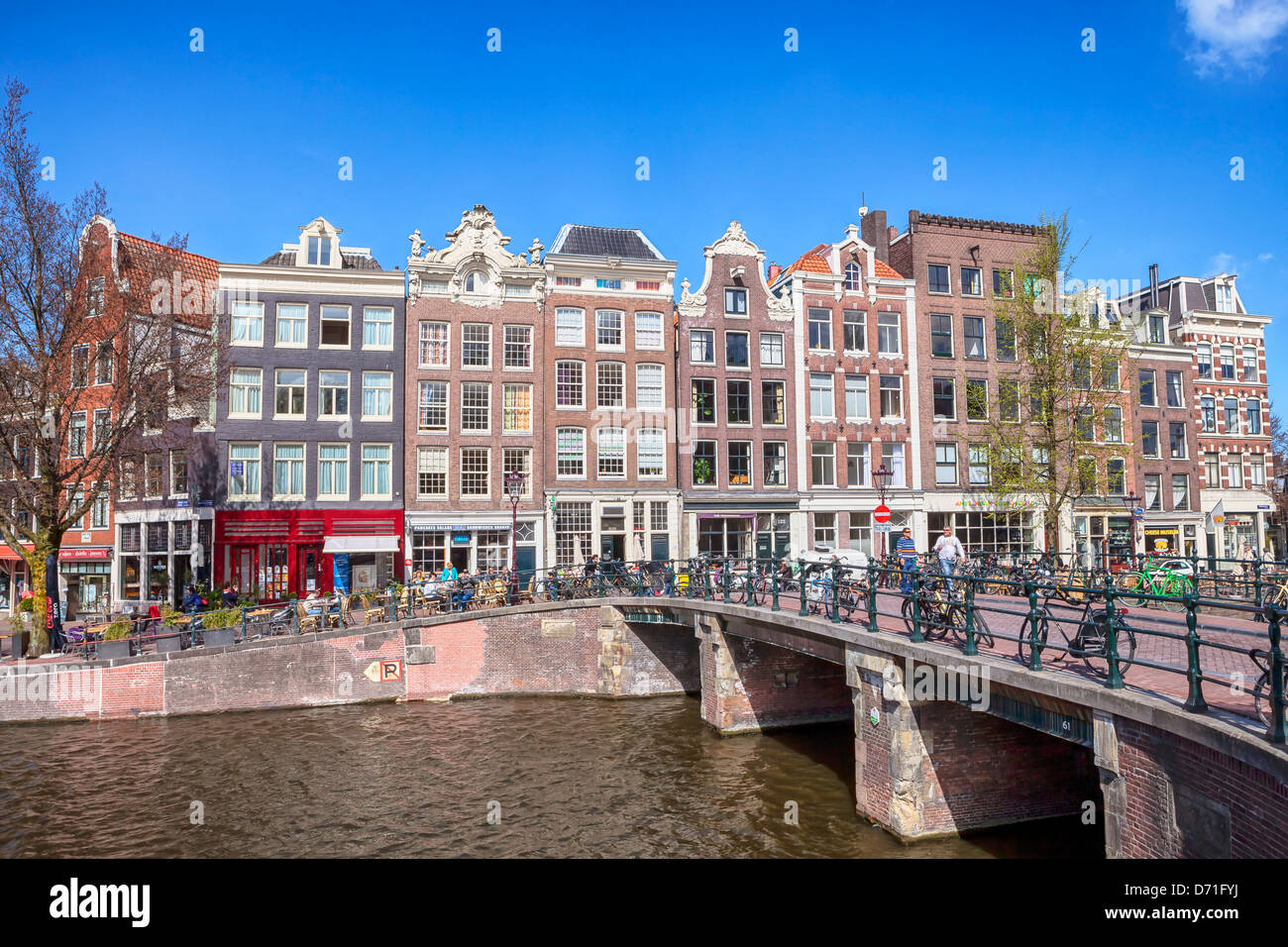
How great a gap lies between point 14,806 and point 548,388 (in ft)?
71.8

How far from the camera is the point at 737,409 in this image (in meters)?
34.4

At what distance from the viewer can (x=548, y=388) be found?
1294 inches

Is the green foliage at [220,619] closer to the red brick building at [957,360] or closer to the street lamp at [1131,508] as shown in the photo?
the red brick building at [957,360]

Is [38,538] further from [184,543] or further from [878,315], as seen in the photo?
[878,315]

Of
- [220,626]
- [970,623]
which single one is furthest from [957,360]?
[220,626]

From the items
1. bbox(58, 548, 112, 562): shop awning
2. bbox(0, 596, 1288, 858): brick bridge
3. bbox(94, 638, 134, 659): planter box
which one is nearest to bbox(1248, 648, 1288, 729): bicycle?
bbox(0, 596, 1288, 858): brick bridge

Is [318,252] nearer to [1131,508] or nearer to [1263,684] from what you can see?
[1263,684]

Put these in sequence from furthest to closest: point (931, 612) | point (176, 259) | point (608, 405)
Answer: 1. point (608, 405)
2. point (176, 259)
3. point (931, 612)

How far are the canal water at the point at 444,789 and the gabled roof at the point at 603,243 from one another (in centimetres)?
2028

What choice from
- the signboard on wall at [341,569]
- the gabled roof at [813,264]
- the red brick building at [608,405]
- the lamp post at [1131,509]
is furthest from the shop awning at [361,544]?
the lamp post at [1131,509]

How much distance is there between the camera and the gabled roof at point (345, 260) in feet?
108

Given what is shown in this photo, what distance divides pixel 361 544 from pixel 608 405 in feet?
37.2
